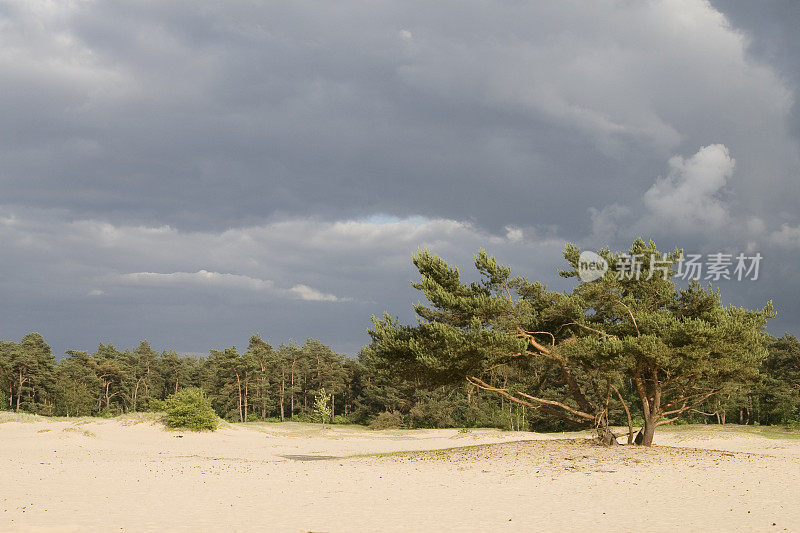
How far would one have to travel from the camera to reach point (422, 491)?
55.1ft

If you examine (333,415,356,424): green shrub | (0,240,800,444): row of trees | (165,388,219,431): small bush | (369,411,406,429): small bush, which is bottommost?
(333,415,356,424): green shrub

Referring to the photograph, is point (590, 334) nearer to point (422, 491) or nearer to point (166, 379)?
point (422, 491)

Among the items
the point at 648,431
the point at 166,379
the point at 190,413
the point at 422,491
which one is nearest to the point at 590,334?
the point at 648,431

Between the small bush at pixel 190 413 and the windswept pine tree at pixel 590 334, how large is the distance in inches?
839

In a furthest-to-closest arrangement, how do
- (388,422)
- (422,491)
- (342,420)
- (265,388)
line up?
1. (265,388)
2. (342,420)
3. (388,422)
4. (422,491)

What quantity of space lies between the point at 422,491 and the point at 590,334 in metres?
12.2

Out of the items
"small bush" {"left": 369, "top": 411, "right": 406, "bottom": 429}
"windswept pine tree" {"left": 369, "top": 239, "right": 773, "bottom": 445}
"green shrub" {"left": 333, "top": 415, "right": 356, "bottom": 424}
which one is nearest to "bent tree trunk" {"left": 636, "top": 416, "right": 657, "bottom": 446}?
"windswept pine tree" {"left": 369, "top": 239, "right": 773, "bottom": 445}

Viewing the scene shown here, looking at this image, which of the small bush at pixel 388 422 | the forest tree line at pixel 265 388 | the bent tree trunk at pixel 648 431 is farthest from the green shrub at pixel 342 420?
the bent tree trunk at pixel 648 431

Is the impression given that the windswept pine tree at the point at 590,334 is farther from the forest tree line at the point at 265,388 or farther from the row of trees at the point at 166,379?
the row of trees at the point at 166,379

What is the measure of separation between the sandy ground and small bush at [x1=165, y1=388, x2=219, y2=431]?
37.4ft

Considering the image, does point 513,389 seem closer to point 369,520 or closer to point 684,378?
point 684,378

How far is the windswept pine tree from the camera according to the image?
74.1 ft

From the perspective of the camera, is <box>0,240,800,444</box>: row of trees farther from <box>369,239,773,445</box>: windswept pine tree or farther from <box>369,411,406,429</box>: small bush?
<box>369,411,406,429</box>: small bush

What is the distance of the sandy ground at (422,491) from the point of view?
40.0ft
